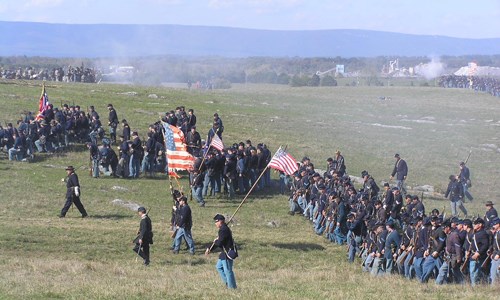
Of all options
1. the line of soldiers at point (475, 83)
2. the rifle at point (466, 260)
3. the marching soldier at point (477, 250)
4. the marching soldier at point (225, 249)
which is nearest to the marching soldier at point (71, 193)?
the marching soldier at point (225, 249)

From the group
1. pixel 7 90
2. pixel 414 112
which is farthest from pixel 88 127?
pixel 414 112

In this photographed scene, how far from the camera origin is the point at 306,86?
382 feet

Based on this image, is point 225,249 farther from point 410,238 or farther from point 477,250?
point 477,250

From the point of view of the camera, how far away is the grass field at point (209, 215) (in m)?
19.5

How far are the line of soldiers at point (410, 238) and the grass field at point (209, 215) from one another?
2.25 feet

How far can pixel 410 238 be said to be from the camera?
74.3ft

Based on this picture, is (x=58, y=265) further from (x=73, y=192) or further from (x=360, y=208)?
(x=360, y=208)

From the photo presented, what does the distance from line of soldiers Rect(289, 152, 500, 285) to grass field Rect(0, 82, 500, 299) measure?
686 millimetres

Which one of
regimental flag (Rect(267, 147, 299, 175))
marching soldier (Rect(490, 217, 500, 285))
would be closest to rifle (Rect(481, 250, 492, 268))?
marching soldier (Rect(490, 217, 500, 285))

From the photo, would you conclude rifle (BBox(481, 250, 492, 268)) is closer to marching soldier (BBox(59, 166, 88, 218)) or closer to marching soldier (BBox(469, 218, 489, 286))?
marching soldier (BBox(469, 218, 489, 286))

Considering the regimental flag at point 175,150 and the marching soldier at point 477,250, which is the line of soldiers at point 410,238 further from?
the regimental flag at point 175,150

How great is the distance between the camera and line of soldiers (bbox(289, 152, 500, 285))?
2134 cm

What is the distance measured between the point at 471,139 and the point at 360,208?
34086 millimetres

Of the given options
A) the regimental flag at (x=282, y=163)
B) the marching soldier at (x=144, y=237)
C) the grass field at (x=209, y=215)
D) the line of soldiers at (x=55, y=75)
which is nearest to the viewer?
the grass field at (x=209, y=215)
